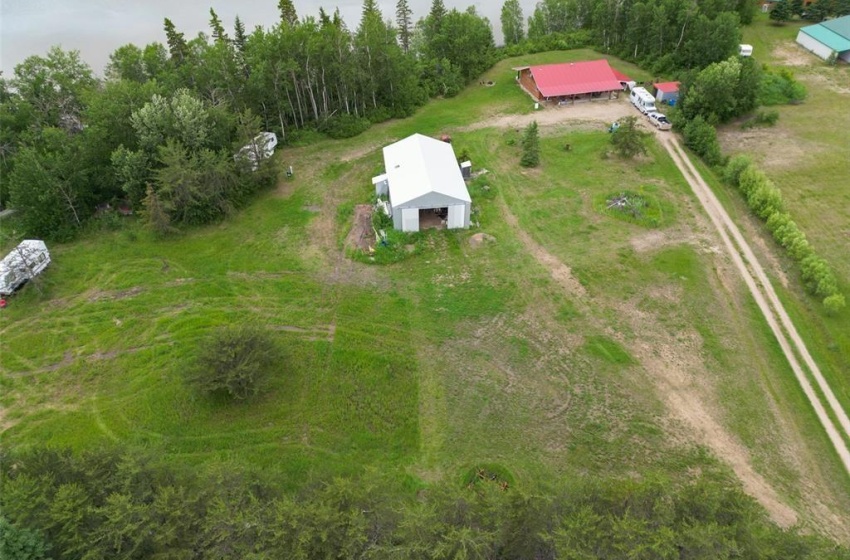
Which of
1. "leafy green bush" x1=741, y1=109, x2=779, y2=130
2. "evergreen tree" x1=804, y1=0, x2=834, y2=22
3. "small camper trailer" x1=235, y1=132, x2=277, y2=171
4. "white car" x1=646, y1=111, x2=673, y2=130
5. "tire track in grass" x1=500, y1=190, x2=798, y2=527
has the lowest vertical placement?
"tire track in grass" x1=500, y1=190, x2=798, y2=527

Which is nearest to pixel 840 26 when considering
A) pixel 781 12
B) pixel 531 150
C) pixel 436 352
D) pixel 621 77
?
pixel 781 12

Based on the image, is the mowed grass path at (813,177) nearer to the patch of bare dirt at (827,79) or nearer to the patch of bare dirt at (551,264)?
the patch of bare dirt at (827,79)

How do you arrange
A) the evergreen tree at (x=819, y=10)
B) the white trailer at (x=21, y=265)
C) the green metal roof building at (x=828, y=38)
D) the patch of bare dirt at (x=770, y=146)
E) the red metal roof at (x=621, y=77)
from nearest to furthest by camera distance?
the white trailer at (x=21, y=265) < the patch of bare dirt at (x=770, y=146) < the red metal roof at (x=621, y=77) < the green metal roof building at (x=828, y=38) < the evergreen tree at (x=819, y=10)

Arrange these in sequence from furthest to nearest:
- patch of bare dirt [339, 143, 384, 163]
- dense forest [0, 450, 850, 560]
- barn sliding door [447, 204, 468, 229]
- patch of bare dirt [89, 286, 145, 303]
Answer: patch of bare dirt [339, 143, 384, 163] → barn sliding door [447, 204, 468, 229] → patch of bare dirt [89, 286, 145, 303] → dense forest [0, 450, 850, 560]

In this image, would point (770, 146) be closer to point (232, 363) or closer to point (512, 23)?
point (512, 23)

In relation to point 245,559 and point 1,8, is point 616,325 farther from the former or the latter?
point 1,8

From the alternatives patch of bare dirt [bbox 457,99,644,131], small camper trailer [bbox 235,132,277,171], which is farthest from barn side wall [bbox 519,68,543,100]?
small camper trailer [bbox 235,132,277,171]


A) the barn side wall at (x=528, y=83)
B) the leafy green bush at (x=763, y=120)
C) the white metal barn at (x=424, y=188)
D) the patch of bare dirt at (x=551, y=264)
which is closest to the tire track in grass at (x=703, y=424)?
the patch of bare dirt at (x=551, y=264)

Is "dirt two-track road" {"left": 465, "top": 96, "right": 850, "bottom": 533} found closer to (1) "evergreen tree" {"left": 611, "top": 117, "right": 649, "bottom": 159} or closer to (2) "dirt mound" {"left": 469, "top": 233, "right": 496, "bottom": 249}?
(2) "dirt mound" {"left": 469, "top": 233, "right": 496, "bottom": 249}
